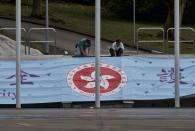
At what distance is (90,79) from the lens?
18.9 meters

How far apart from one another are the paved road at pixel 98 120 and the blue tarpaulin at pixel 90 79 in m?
0.82

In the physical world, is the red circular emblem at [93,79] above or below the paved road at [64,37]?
below

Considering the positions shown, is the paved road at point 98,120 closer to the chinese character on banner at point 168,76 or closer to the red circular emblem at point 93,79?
the red circular emblem at point 93,79

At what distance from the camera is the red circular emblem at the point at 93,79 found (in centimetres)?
1884

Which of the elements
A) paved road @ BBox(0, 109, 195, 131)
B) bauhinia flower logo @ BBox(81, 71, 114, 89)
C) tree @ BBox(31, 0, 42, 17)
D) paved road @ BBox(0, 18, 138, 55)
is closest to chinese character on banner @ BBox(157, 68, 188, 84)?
paved road @ BBox(0, 109, 195, 131)

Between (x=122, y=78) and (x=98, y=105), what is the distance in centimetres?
124

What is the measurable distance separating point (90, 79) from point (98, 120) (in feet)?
11.6

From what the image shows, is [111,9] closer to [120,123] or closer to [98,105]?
[98,105]

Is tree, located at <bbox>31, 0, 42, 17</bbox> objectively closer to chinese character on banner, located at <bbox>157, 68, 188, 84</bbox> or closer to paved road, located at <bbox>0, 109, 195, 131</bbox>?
chinese character on banner, located at <bbox>157, 68, 188, 84</bbox>

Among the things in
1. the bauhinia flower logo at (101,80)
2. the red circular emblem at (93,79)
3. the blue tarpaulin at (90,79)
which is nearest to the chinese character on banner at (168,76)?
the blue tarpaulin at (90,79)

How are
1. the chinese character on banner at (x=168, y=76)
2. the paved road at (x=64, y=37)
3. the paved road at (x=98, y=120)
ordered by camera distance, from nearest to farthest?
1. the paved road at (x=98, y=120)
2. the chinese character on banner at (x=168, y=76)
3. the paved road at (x=64, y=37)

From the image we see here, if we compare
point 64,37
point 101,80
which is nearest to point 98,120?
point 101,80

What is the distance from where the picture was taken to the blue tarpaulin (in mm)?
18828

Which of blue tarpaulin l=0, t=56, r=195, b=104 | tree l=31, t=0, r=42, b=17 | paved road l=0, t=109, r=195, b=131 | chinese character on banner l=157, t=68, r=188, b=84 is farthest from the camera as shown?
tree l=31, t=0, r=42, b=17
